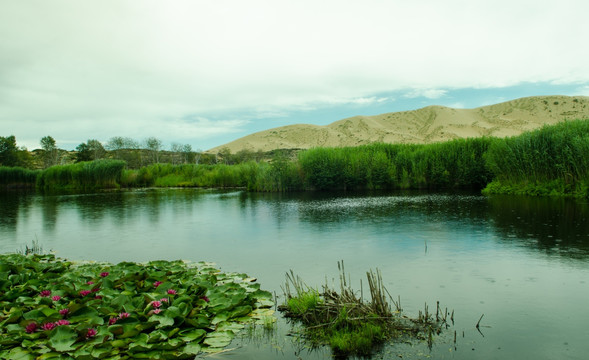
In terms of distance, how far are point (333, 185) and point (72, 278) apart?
93.8 ft

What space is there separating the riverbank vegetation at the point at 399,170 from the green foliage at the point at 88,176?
4.1 inches

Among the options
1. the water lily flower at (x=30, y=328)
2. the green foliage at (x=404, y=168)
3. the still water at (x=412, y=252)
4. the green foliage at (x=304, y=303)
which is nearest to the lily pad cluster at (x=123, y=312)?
the water lily flower at (x=30, y=328)

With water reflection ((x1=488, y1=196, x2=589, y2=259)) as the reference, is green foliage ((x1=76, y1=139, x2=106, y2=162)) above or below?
above

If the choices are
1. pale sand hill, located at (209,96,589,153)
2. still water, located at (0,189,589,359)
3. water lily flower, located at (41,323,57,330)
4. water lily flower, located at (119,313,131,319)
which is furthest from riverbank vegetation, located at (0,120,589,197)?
pale sand hill, located at (209,96,589,153)

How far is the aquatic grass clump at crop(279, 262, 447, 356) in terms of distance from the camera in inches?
184

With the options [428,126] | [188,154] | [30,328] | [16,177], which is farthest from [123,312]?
[428,126]

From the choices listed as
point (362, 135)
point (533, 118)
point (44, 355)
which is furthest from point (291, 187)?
point (533, 118)

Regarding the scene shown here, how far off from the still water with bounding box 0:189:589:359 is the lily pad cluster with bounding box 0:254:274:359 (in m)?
0.63

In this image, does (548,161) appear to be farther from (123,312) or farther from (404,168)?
(123,312)

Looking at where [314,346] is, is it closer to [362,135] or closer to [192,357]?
[192,357]

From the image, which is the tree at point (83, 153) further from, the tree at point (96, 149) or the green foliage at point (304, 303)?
the green foliage at point (304, 303)

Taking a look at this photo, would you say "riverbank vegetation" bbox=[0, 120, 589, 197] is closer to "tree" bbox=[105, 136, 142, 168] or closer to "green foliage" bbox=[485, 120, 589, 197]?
"green foliage" bbox=[485, 120, 589, 197]

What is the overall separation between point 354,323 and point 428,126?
106 metres

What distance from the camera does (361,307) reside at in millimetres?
5152
